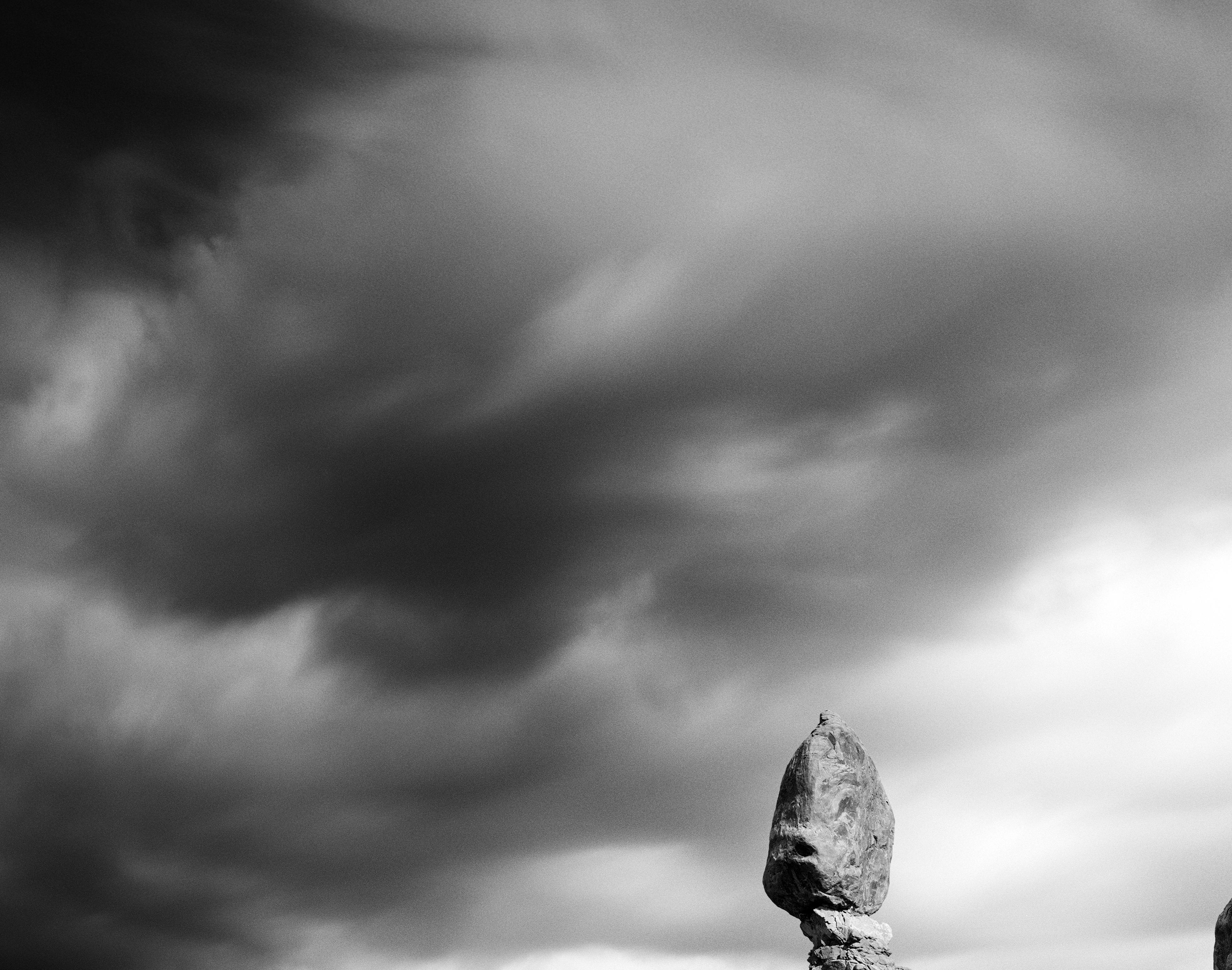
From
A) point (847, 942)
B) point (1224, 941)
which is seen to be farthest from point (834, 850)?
point (1224, 941)

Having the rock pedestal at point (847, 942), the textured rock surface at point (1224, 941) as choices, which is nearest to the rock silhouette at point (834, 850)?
the rock pedestal at point (847, 942)

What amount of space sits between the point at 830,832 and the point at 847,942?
3.69 metres

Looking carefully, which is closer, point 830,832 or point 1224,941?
point 1224,941

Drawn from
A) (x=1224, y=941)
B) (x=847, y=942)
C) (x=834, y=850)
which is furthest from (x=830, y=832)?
(x=1224, y=941)

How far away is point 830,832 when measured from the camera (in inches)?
2322

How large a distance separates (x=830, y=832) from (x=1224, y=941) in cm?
1326

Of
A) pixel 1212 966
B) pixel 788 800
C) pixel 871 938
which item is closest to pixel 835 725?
pixel 788 800

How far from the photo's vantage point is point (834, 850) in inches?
2304

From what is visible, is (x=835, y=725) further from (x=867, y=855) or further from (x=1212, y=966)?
(x=1212, y=966)

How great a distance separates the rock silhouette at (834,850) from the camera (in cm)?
5816

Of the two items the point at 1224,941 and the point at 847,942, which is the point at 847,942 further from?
the point at 1224,941

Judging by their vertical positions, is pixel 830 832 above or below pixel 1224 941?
above

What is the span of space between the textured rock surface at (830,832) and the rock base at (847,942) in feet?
1.51

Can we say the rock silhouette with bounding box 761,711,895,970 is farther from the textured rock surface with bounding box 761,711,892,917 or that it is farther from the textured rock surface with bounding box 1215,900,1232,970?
the textured rock surface with bounding box 1215,900,1232,970
